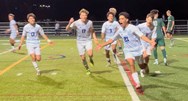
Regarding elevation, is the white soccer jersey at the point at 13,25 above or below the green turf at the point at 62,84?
above

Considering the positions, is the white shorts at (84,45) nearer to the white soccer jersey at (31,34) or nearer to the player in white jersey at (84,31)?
the player in white jersey at (84,31)

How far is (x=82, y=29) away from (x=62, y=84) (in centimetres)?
255

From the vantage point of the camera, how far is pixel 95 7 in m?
51.0

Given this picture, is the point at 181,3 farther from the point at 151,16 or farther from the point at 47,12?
the point at 151,16

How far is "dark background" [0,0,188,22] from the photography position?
1983 inches

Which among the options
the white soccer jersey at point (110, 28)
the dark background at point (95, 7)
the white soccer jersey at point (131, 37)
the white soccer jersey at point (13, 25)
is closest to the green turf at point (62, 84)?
the white soccer jersey at point (131, 37)

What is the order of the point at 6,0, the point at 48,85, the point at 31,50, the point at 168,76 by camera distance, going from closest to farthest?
1. the point at 48,85
2. the point at 168,76
3. the point at 31,50
4. the point at 6,0

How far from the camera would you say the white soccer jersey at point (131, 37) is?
9836mm

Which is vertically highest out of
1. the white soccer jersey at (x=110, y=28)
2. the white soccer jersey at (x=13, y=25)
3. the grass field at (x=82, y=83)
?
the white soccer jersey at (x=110, y=28)

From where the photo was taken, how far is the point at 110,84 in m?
10.8

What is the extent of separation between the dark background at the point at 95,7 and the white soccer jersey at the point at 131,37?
40.0 m

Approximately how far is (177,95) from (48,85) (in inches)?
141

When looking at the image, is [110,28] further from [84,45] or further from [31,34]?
[31,34]

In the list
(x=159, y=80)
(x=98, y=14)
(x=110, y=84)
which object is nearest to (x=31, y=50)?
(x=110, y=84)
